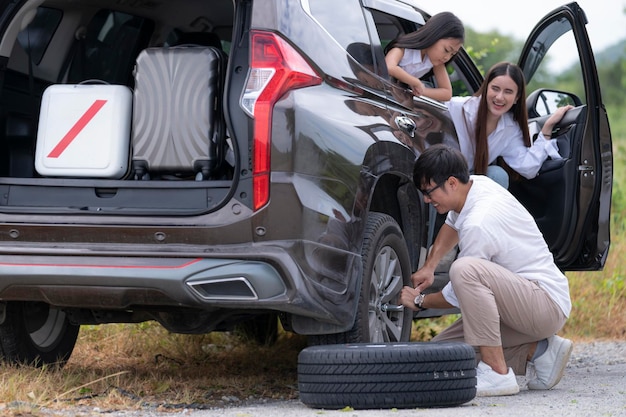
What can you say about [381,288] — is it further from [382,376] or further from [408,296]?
[382,376]

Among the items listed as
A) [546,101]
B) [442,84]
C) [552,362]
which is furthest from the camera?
[546,101]

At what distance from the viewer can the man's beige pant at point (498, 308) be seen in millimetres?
4727

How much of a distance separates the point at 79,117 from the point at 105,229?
0.63 m

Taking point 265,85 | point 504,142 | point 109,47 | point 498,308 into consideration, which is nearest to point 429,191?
point 498,308

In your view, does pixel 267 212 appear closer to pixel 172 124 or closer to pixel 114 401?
pixel 172 124

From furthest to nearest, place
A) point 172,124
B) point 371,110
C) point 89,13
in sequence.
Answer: point 89,13
point 371,110
point 172,124

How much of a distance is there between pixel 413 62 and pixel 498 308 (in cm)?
138

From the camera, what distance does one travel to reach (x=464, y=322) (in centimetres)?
477

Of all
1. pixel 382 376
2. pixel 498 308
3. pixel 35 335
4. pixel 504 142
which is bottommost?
pixel 35 335

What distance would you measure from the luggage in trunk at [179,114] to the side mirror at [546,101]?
2796mm

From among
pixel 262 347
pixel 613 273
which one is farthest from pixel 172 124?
pixel 613 273

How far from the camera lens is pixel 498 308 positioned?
4.86 metres

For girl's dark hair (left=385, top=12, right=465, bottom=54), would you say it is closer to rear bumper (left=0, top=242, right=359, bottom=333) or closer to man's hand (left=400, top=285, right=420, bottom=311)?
man's hand (left=400, top=285, right=420, bottom=311)

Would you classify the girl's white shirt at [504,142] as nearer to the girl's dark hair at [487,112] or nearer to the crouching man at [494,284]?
the girl's dark hair at [487,112]
